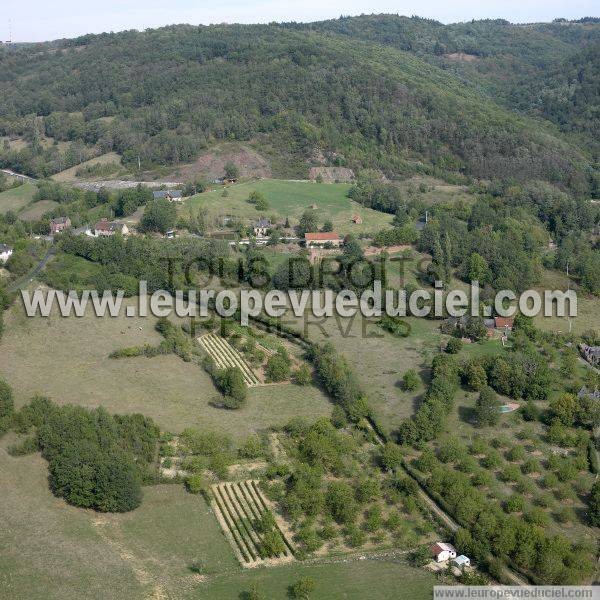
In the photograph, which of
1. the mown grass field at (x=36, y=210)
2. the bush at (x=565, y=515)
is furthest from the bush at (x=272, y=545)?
the mown grass field at (x=36, y=210)

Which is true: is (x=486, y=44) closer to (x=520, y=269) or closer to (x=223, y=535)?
(x=520, y=269)

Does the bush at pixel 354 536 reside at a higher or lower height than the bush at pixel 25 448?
lower

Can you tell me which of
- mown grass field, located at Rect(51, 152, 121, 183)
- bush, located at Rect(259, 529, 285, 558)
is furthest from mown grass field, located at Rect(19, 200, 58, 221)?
bush, located at Rect(259, 529, 285, 558)

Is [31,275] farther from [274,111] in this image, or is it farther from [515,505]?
[274,111]

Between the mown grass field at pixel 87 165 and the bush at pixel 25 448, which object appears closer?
the bush at pixel 25 448

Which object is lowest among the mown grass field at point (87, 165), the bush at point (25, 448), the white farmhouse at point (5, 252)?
the bush at point (25, 448)

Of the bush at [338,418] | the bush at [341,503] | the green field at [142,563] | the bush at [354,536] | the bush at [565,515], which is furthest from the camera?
the bush at [338,418]

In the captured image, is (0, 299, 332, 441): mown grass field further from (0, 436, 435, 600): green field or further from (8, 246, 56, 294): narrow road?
(0, 436, 435, 600): green field

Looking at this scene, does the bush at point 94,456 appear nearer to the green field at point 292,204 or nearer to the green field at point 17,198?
the green field at point 292,204
